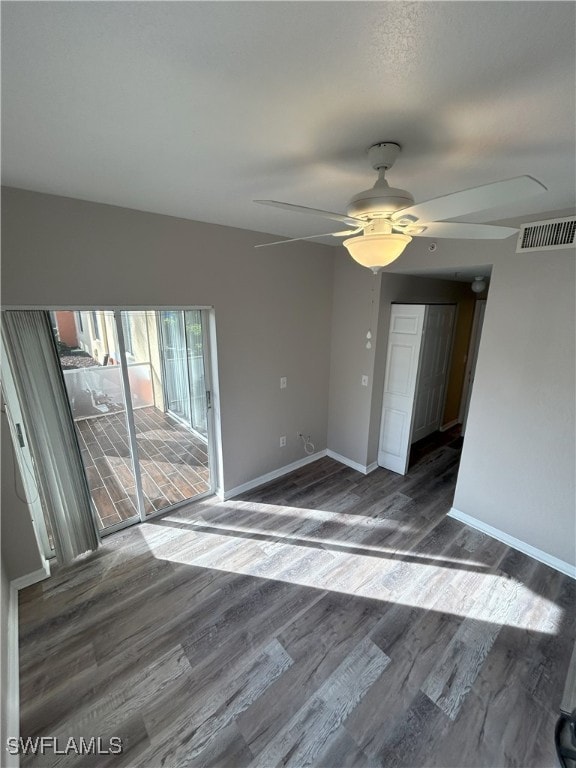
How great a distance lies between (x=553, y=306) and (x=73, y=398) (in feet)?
12.3

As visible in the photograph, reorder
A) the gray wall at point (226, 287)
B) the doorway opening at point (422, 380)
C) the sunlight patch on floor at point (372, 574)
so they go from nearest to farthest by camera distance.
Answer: the gray wall at point (226, 287), the sunlight patch on floor at point (372, 574), the doorway opening at point (422, 380)

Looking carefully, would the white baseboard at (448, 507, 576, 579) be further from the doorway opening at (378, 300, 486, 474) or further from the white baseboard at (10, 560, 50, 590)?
the white baseboard at (10, 560, 50, 590)

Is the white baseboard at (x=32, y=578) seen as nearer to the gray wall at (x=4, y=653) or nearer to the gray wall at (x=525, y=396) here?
the gray wall at (x=4, y=653)

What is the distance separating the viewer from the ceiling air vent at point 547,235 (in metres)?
A: 2.20

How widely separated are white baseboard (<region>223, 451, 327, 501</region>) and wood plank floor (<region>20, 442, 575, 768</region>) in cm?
37

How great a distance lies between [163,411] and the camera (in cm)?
312

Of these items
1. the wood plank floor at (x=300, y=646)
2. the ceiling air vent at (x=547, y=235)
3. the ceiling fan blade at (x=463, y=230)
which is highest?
the ceiling air vent at (x=547, y=235)

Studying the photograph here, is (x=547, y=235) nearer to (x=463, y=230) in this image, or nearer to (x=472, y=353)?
(x=463, y=230)

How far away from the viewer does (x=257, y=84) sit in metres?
1.02

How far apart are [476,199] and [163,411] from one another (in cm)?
294

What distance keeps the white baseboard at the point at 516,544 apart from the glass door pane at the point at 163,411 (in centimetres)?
265

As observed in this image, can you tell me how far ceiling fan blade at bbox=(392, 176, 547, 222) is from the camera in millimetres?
907

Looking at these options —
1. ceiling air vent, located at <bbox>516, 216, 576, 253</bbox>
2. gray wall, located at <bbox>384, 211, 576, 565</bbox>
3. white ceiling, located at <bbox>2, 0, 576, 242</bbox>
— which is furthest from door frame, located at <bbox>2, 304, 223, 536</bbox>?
ceiling air vent, located at <bbox>516, 216, 576, 253</bbox>

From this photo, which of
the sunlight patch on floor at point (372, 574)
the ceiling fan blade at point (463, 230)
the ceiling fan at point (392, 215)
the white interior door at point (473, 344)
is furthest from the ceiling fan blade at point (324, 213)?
the white interior door at point (473, 344)
